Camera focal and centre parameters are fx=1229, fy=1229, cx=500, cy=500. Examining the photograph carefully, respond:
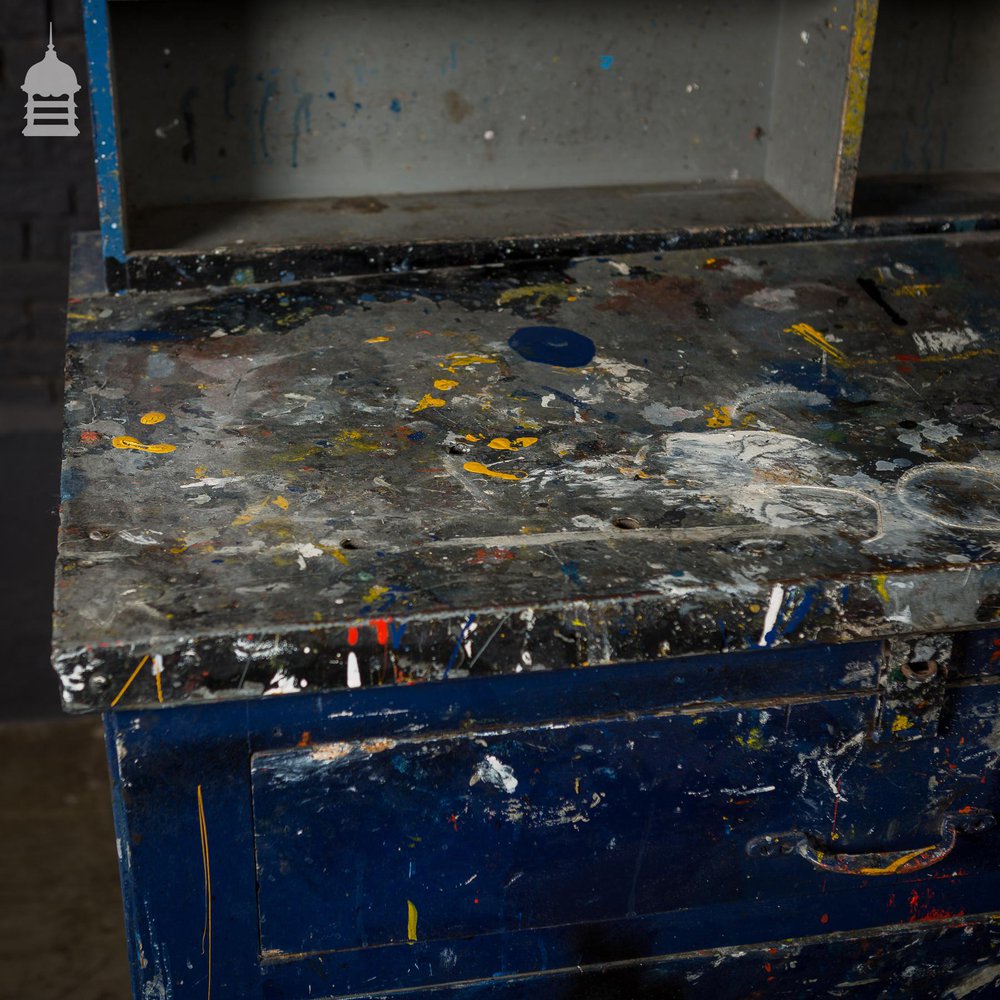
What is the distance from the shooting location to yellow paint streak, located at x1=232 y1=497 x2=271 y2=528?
37.8 inches

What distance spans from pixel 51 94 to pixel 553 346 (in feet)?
2.84

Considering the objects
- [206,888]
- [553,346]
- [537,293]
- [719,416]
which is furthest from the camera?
[537,293]

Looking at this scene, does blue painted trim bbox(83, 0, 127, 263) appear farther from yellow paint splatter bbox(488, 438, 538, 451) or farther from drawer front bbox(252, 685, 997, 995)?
drawer front bbox(252, 685, 997, 995)

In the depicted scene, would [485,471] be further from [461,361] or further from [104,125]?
[104,125]

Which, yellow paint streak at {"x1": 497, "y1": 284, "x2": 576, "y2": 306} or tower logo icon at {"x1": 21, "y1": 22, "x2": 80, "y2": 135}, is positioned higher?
tower logo icon at {"x1": 21, "y1": 22, "x2": 80, "y2": 135}

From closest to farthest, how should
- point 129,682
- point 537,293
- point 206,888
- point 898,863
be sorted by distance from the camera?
point 129,682
point 206,888
point 898,863
point 537,293

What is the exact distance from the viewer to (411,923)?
999 millimetres

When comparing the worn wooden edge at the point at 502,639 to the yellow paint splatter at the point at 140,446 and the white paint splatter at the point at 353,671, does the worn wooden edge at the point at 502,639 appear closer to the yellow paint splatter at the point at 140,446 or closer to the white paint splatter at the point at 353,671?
the white paint splatter at the point at 353,671

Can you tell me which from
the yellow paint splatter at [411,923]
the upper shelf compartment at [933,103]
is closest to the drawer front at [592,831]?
the yellow paint splatter at [411,923]

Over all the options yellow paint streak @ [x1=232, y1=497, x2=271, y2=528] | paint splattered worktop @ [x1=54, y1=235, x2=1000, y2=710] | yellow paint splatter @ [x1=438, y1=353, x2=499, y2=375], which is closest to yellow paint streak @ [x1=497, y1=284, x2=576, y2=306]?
paint splattered worktop @ [x1=54, y1=235, x2=1000, y2=710]

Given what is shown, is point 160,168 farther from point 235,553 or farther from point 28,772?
point 28,772

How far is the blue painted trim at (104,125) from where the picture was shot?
127cm

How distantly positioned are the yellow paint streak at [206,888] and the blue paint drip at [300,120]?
3.29 ft

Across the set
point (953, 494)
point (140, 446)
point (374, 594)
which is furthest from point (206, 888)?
point (953, 494)
